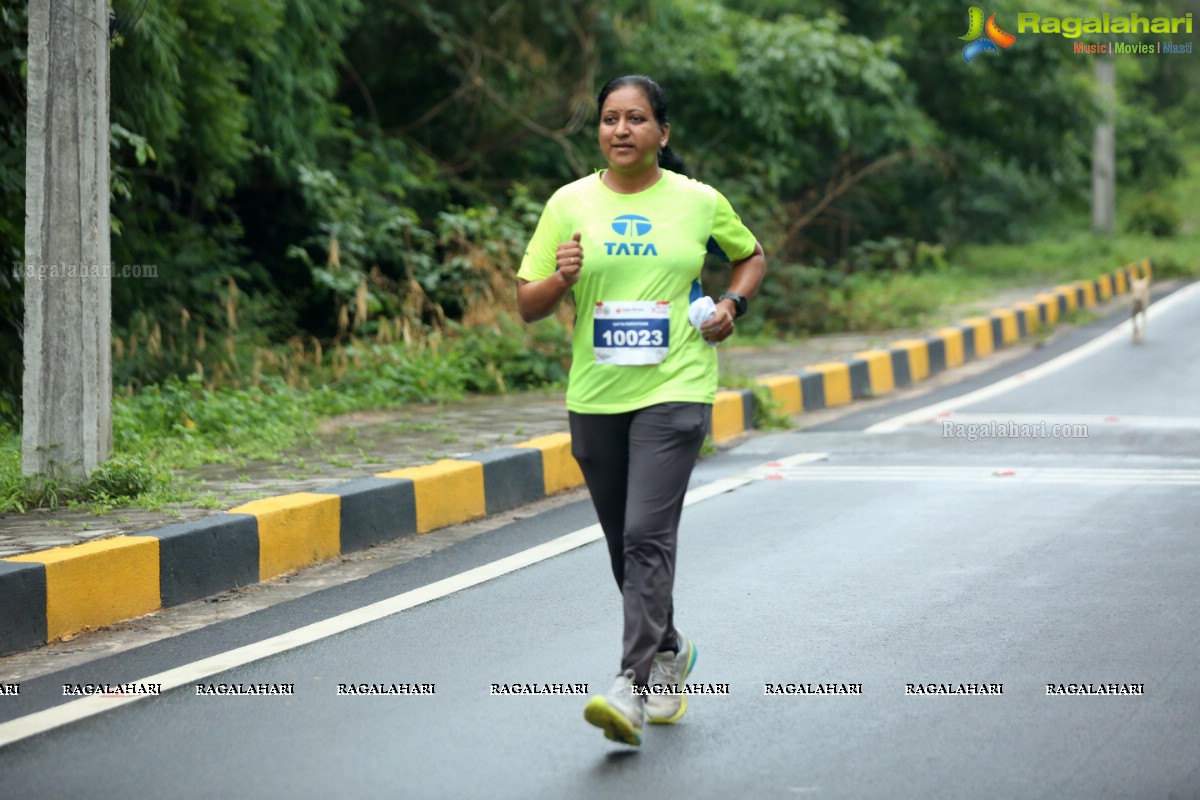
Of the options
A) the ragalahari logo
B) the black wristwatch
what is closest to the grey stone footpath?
the black wristwatch

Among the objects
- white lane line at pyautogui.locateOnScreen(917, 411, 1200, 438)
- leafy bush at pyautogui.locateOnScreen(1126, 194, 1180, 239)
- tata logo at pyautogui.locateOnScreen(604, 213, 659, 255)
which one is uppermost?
leafy bush at pyautogui.locateOnScreen(1126, 194, 1180, 239)

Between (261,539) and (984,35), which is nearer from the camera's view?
(261,539)

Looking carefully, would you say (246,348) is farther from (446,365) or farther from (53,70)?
(53,70)

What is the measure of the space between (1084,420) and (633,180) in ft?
22.6

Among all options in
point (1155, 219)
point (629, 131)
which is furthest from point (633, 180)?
point (1155, 219)

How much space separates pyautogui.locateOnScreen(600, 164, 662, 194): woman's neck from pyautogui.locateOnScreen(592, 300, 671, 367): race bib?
0.29 m

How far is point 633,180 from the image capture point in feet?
13.4

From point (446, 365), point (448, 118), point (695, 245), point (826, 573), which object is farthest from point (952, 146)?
point (695, 245)

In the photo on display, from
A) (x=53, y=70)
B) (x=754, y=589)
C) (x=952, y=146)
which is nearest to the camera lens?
(x=754, y=589)

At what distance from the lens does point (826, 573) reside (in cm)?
591

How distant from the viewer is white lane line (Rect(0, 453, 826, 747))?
13.6ft

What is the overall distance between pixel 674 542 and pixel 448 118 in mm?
12601

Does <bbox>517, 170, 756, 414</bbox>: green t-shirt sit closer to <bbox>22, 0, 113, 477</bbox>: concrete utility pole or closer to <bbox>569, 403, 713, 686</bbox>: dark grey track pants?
<bbox>569, 403, 713, 686</bbox>: dark grey track pants

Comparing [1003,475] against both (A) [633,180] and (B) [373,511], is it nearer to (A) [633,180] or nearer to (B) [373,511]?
(B) [373,511]
